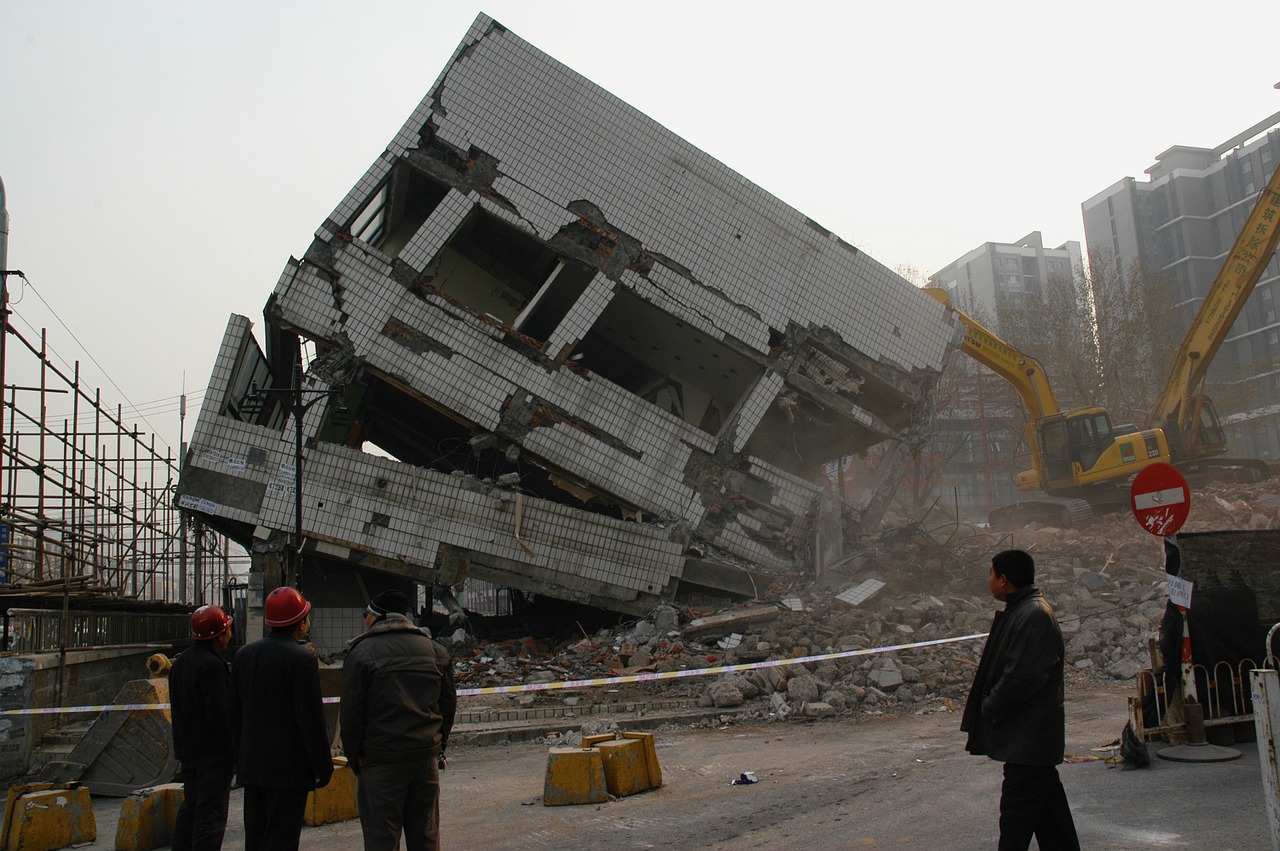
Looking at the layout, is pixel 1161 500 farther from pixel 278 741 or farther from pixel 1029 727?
pixel 278 741

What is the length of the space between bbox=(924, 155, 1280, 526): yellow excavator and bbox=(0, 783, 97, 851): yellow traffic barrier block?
61.8ft

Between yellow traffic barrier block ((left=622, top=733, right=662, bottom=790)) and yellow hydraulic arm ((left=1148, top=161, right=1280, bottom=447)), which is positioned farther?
yellow hydraulic arm ((left=1148, top=161, right=1280, bottom=447))

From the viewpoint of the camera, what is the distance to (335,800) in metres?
6.61

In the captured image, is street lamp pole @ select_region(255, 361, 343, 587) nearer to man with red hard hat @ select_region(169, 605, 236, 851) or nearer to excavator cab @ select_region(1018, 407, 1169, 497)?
man with red hard hat @ select_region(169, 605, 236, 851)

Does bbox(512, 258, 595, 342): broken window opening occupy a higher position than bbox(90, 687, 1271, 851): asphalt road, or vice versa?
bbox(512, 258, 595, 342): broken window opening

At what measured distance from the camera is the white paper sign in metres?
6.61

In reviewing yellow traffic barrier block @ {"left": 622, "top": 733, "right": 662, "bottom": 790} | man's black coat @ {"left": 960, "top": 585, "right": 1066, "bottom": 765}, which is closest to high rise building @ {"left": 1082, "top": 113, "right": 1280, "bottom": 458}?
yellow traffic barrier block @ {"left": 622, "top": 733, "right": 662, "bottom": 790}

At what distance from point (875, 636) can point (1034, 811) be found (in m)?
9.37

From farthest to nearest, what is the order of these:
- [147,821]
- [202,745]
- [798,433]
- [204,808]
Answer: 1. [798,433]
2. [147,821]
3. [202,745]
4. [204,808]

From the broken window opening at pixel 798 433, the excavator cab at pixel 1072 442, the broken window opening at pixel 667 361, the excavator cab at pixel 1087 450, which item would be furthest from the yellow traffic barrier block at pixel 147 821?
the excavator cab at pixel 1072 442

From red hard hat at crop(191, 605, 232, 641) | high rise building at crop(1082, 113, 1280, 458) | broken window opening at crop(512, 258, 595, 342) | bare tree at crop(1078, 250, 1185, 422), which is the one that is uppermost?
high rise building at crop(1082, 113, 1280, 458)

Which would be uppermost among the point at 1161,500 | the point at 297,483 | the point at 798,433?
the point at 798,433

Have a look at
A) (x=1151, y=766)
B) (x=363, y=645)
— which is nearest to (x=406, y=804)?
(x=363, y=645)

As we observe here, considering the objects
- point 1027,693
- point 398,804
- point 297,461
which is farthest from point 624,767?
point 297,461
